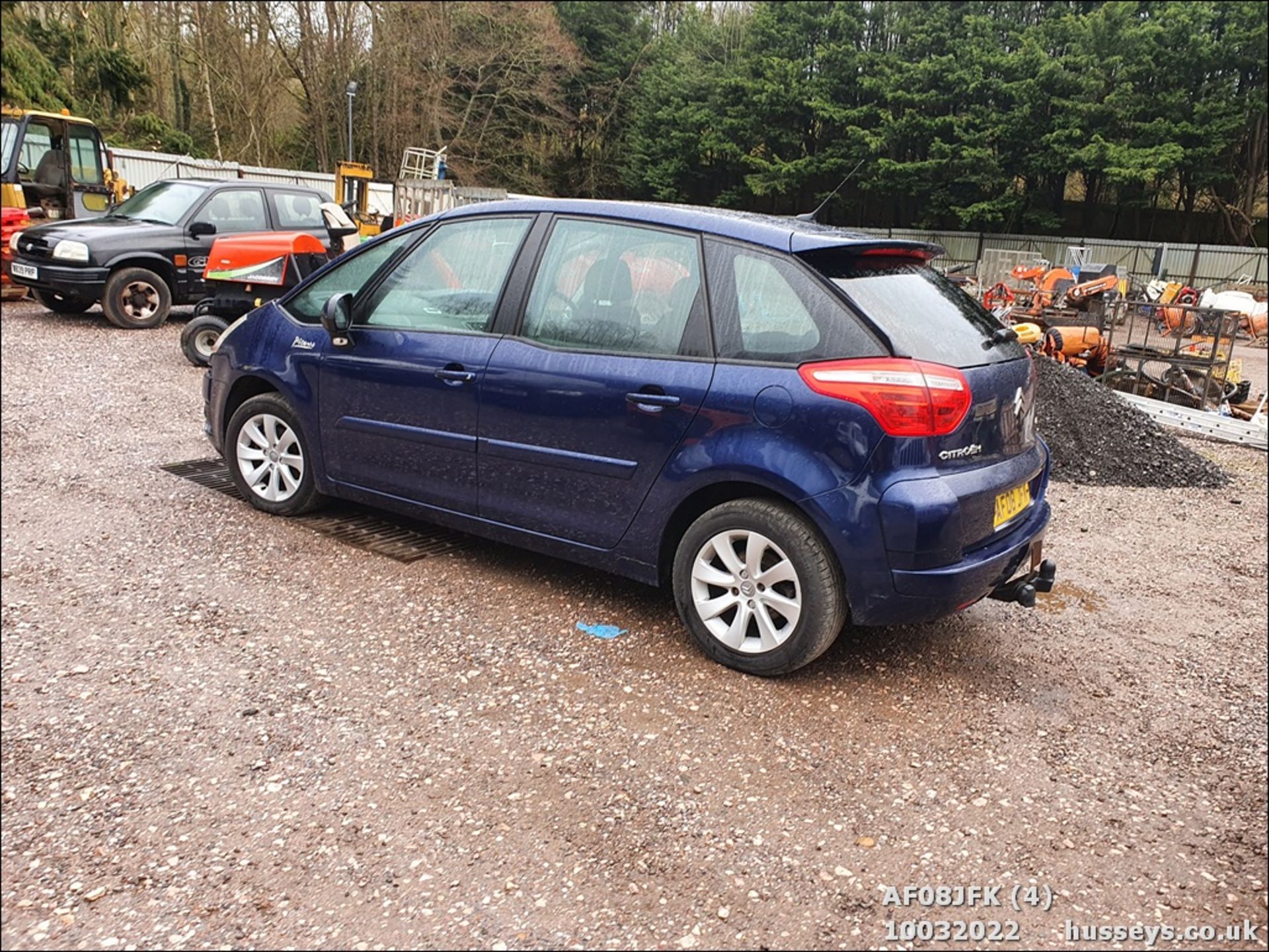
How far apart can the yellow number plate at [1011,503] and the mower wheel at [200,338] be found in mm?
8278

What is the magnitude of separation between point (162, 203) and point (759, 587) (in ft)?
37.0

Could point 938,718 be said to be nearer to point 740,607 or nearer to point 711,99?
point 740,607

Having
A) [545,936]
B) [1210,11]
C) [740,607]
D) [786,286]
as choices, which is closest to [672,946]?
[545,936]

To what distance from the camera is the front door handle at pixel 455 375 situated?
437 cm

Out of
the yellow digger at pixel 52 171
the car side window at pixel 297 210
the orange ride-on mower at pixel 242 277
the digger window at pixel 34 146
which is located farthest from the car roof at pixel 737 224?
the digger window at pixel 34 146

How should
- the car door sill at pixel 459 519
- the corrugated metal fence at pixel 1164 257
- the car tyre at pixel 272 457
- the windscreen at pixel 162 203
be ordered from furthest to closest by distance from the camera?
the corrugated metal fence at pixel 1164 257 → the windscreen at pixel 162 203 → the car tyre at pixel 272 457 → the car door sill at pixel 459 519

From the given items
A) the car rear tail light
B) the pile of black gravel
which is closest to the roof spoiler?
the car rear tail light

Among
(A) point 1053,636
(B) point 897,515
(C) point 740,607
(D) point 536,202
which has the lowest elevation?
(A) point 1053,636

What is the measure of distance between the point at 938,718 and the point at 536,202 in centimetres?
290

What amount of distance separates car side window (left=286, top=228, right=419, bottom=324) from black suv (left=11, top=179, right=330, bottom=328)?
24.3ft

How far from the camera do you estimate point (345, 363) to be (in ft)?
15.8

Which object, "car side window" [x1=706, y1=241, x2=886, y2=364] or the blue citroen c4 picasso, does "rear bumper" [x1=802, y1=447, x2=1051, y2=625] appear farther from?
"car side window" [x1=706, y1=241, x2=886, y2=364]

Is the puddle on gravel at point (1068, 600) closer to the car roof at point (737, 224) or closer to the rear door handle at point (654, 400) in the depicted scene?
the car roof at point (737, 224)

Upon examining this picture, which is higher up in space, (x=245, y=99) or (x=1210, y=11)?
(x=1210, y=11)
